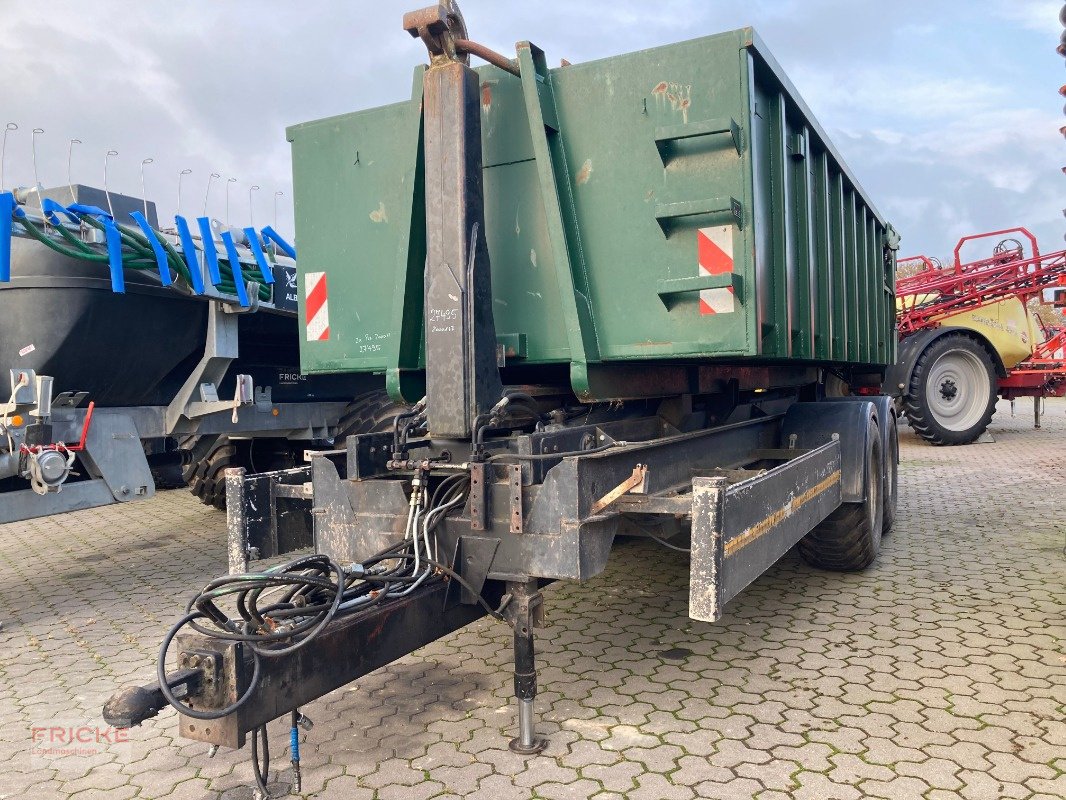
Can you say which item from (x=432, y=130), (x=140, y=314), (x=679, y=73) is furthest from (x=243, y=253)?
(x=679, y=73)

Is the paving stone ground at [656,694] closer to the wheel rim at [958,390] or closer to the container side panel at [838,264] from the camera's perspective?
the container side panel at [838,264]

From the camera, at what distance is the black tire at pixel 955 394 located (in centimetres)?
1235

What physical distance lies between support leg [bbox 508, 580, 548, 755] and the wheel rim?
11217 mm

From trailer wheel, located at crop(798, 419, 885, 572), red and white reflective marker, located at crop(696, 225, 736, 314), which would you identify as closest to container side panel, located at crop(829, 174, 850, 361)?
trailer wheel, located at crop(798, 419, 885, 572)

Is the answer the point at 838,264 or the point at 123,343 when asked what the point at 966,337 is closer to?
the point at 838,264

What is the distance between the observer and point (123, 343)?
17.0ft

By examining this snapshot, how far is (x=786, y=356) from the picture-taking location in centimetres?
364

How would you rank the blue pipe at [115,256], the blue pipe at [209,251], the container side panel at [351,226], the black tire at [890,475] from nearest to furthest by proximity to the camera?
the container side panel at [351,226] < the blue pipe at [115,256] < the blue pipe at [209,251] < the black tire at [890,475]

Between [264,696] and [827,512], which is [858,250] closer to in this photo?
[827,512]

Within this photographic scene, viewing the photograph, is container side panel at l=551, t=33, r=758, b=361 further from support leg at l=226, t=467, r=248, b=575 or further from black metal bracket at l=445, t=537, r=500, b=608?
support leg at l=226, t=467, r=248, b=575

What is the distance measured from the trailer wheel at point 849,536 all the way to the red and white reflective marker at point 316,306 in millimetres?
3103

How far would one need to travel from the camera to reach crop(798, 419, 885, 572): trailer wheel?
201 inches

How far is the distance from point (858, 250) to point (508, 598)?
4.30m

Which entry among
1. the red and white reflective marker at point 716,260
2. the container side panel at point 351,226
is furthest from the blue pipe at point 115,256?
the red and white reflective marker at point 716,260
